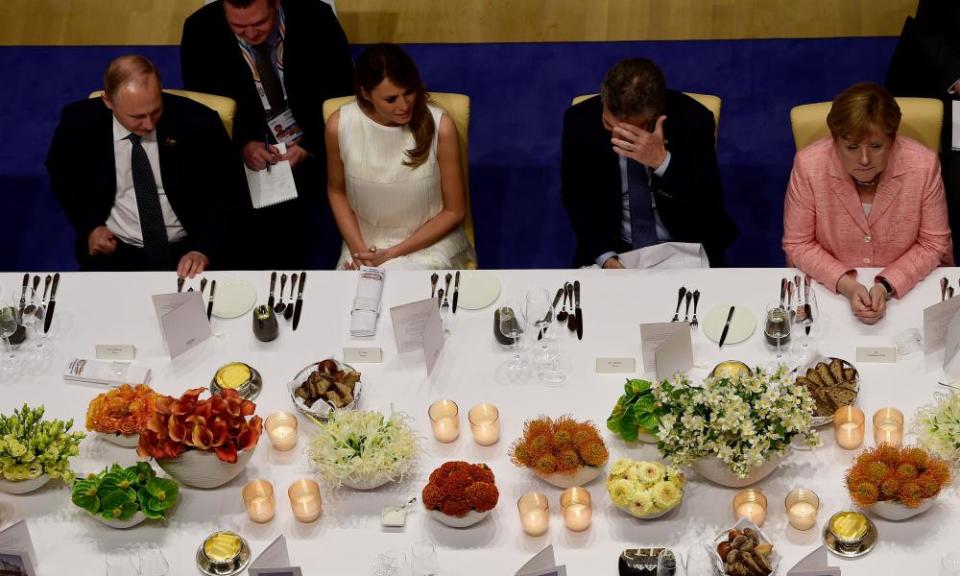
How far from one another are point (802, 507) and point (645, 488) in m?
0.41

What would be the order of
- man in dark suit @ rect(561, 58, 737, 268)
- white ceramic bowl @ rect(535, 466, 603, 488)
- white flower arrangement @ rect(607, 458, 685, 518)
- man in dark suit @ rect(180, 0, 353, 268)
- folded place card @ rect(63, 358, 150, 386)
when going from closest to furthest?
white flower arrangement @ rect(607, 458, 685, 518) < white ceramic bowl @ rect(535, 466, 603, 488) < folded place card @ rect(63, 358, 150, 386) < man in dark suit @ rect(561, 58, 737, 268) < man in dark suit @ rect(180, 0, 353, 268)

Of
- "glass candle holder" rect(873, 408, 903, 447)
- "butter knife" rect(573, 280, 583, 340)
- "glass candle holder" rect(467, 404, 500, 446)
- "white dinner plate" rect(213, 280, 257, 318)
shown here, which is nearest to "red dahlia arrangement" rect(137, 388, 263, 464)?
"glass candle holder" rect(467, 404, 500, 446)

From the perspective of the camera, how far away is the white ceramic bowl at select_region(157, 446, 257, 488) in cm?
317

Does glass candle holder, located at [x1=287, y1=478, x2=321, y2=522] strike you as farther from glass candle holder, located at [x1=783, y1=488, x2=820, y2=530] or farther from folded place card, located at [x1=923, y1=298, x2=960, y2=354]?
folded place card, located at [x1=923, y1=298, x2=960, y2=354]

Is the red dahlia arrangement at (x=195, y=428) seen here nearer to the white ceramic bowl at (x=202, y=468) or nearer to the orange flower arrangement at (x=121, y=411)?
the white ceramic bowl at (x=202, y=468)

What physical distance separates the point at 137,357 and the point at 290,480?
2.46ft

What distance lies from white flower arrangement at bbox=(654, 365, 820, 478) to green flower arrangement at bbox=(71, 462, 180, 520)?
131 centimetres

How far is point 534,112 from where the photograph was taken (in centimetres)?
614

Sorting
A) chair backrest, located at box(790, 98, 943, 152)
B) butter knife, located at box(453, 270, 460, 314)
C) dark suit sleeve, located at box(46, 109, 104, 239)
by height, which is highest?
chair backrest, located at box(790, 98, 943, 152)

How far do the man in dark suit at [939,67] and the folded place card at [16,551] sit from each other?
12.0 ft

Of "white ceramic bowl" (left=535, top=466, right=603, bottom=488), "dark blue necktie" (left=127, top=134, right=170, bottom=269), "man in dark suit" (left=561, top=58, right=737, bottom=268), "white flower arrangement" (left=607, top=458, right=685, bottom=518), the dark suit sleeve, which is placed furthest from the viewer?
the dark suit sleeve

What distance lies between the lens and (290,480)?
332 cm

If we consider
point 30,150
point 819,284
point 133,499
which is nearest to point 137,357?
point 133,499

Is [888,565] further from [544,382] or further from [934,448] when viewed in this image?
[544,382]
